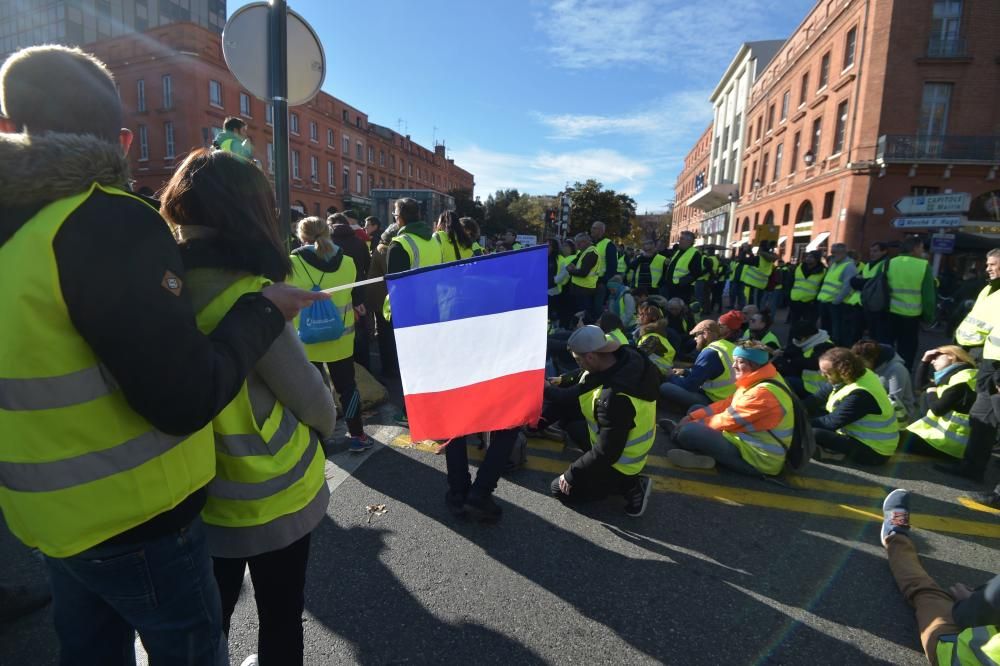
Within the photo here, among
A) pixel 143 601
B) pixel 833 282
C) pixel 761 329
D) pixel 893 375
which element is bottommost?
pixel 893 375

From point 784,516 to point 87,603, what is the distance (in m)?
3.53

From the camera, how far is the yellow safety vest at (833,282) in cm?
832

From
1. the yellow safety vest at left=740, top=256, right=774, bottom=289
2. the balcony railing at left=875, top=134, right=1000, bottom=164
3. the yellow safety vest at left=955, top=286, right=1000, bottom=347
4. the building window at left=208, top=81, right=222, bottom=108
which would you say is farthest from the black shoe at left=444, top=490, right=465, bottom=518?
the building window at left=208, top=81, right=222, bottom=108

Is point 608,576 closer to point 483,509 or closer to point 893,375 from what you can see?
point 483,509

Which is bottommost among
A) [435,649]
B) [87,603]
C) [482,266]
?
[435,649]

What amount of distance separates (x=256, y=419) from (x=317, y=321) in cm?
235

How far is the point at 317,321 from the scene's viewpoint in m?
3.62

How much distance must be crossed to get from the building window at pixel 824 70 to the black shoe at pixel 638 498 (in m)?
28.5

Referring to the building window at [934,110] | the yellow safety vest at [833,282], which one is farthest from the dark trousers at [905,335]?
the building window at [934,110]

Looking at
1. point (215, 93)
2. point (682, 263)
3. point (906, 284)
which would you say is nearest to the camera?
point (906, 284)

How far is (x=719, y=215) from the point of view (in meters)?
43.3

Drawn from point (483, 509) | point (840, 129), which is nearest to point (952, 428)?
point (483, 509)

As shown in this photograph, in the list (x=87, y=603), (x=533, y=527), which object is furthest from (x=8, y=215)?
(x=533, y=527)

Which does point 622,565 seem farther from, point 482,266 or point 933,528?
point 933,528
